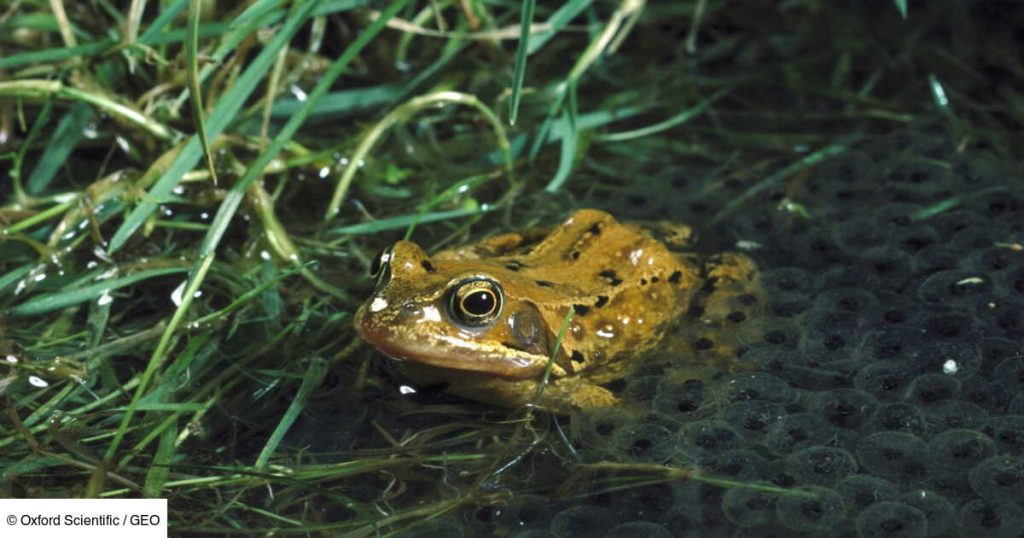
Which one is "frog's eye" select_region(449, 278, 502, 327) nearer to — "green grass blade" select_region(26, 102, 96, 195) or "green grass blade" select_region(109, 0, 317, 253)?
"green grass blade" select_region(109, 0, 317, 253)

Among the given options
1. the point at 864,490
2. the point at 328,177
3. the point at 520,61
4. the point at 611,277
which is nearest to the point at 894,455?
the point at 864,490

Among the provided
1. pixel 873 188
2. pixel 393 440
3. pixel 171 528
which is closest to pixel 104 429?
pixel 171 528

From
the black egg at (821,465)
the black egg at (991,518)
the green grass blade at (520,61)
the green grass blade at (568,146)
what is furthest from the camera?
the green grass blade at (568,146)

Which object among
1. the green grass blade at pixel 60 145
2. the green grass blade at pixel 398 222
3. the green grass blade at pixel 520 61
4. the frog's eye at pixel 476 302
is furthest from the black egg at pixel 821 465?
the green grass blade at pixel 60 145

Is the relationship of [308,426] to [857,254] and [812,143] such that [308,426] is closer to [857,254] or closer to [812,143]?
[857,254]

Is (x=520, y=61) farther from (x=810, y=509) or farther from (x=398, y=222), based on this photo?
(x=810, y=509)

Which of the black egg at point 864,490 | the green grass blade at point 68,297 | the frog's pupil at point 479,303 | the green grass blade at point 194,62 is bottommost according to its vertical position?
the black egg at point 864,490

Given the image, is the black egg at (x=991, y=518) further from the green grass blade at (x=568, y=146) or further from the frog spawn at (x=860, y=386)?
the green grass blade at (x=568, y=146)
